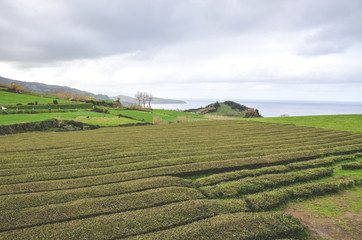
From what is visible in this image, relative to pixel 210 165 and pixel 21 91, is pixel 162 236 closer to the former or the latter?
pixel 210 165

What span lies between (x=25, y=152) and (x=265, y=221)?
2067cm

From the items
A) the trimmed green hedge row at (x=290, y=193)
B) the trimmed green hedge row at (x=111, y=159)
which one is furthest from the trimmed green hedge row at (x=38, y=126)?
the trimmed green hedge row at (x=290, y=193)

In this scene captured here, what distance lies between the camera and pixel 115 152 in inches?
682

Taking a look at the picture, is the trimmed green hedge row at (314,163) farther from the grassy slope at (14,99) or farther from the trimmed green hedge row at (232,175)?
the grassy slope at (14,99)

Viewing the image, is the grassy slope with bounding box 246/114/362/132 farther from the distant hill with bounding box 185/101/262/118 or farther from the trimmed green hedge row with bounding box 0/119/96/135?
the distant hill with bounding box 185/101/262/118

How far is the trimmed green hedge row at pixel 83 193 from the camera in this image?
26.9 ft

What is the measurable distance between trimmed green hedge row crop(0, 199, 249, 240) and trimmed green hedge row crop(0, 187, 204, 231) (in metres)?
0.36

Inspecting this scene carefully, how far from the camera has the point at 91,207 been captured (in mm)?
7918

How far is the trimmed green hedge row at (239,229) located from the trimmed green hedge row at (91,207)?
1961 mm

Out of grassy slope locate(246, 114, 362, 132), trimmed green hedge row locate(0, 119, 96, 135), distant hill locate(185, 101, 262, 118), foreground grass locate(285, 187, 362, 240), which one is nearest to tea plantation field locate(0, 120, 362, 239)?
foreground grass locate(285, 187, 362, 240)

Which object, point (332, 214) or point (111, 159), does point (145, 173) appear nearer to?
point (111, 159)

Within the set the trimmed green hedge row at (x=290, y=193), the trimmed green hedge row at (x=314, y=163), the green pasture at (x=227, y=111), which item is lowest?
the trimmed green hedge row at (x=290, y=193)

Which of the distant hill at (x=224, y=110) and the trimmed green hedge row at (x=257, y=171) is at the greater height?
the distant hill at (x=224, y=110)

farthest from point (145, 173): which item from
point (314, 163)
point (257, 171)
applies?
point (314, 163)
